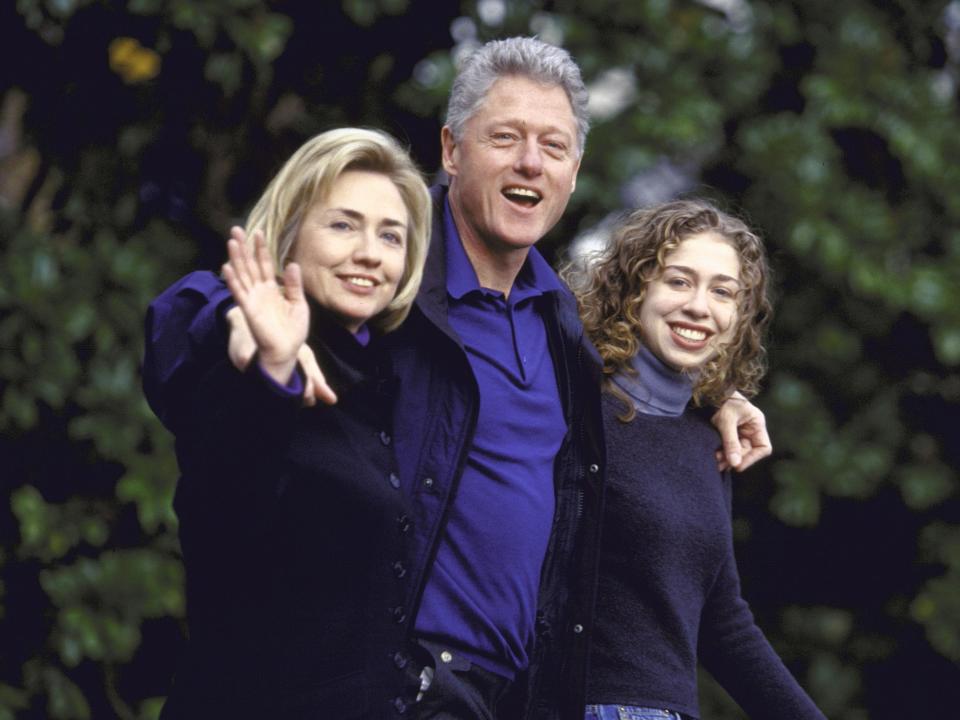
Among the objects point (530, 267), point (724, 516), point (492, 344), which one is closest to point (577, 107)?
point (530, 267)

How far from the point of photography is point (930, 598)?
199 inches

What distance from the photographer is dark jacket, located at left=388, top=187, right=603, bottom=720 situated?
2.73m

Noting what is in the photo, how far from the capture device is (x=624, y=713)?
2.90 m

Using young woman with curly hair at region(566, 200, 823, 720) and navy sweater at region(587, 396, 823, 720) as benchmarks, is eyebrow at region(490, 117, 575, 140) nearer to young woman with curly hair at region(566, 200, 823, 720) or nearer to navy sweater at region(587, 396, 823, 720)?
young woman with curly hair at region(566, 200, 823, 720)

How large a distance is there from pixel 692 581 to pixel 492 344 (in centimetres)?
55

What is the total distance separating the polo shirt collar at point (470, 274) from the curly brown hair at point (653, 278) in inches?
5.2

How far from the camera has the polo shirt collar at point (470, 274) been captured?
2.97 meters

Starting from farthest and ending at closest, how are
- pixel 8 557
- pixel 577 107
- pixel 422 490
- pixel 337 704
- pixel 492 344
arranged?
pixel 8 557 < pixel 577 107 < pixel 492 344 < pixel 422 490 < pixel 337 704

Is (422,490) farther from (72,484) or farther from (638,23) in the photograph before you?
(638,23)

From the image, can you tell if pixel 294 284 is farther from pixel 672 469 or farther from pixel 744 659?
pixel 744 659

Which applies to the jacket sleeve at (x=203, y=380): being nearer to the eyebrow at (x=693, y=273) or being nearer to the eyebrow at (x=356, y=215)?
the eyebrow at (x=356, y=215)

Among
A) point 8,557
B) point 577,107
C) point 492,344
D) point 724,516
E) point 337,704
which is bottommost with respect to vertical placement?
point 8,557

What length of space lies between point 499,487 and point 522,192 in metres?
0.53

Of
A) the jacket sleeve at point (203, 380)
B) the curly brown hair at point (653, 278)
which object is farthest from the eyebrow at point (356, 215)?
the curly brown hair at point (653, 278)
